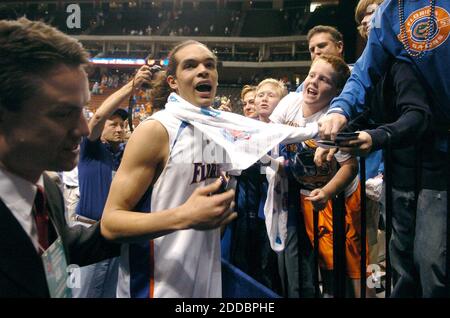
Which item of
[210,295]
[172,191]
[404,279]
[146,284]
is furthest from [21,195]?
[404,279]

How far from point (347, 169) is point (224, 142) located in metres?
0.44

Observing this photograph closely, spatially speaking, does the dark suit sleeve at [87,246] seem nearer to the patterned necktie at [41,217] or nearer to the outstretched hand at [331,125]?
the patterned necktie at [41,217]

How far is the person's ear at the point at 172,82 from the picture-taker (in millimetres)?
1006

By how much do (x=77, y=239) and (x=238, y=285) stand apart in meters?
0.53

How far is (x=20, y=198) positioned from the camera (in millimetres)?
601

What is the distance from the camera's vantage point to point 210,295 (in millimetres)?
968

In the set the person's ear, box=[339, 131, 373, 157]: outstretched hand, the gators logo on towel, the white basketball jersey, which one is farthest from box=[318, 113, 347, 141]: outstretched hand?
the person's ear

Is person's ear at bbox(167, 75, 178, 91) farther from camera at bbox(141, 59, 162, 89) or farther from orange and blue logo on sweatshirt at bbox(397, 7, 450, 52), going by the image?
orange and blue logo on sweatshirt at bbox(397, 7, 450, 52)

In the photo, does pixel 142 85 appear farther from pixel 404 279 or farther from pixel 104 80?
pixel 404 279

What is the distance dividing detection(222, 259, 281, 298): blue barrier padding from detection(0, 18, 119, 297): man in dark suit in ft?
1.91

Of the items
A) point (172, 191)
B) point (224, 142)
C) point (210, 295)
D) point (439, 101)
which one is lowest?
point (210, 295)

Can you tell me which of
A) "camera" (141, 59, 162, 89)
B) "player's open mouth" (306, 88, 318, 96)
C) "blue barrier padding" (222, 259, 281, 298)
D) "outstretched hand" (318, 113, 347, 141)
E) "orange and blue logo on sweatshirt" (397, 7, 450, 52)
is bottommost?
"blue barrier padding" (222, 259, 281, 298)

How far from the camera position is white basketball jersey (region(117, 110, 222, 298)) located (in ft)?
2.85

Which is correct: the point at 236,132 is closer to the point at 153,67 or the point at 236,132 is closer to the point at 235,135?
the point at 235,135
